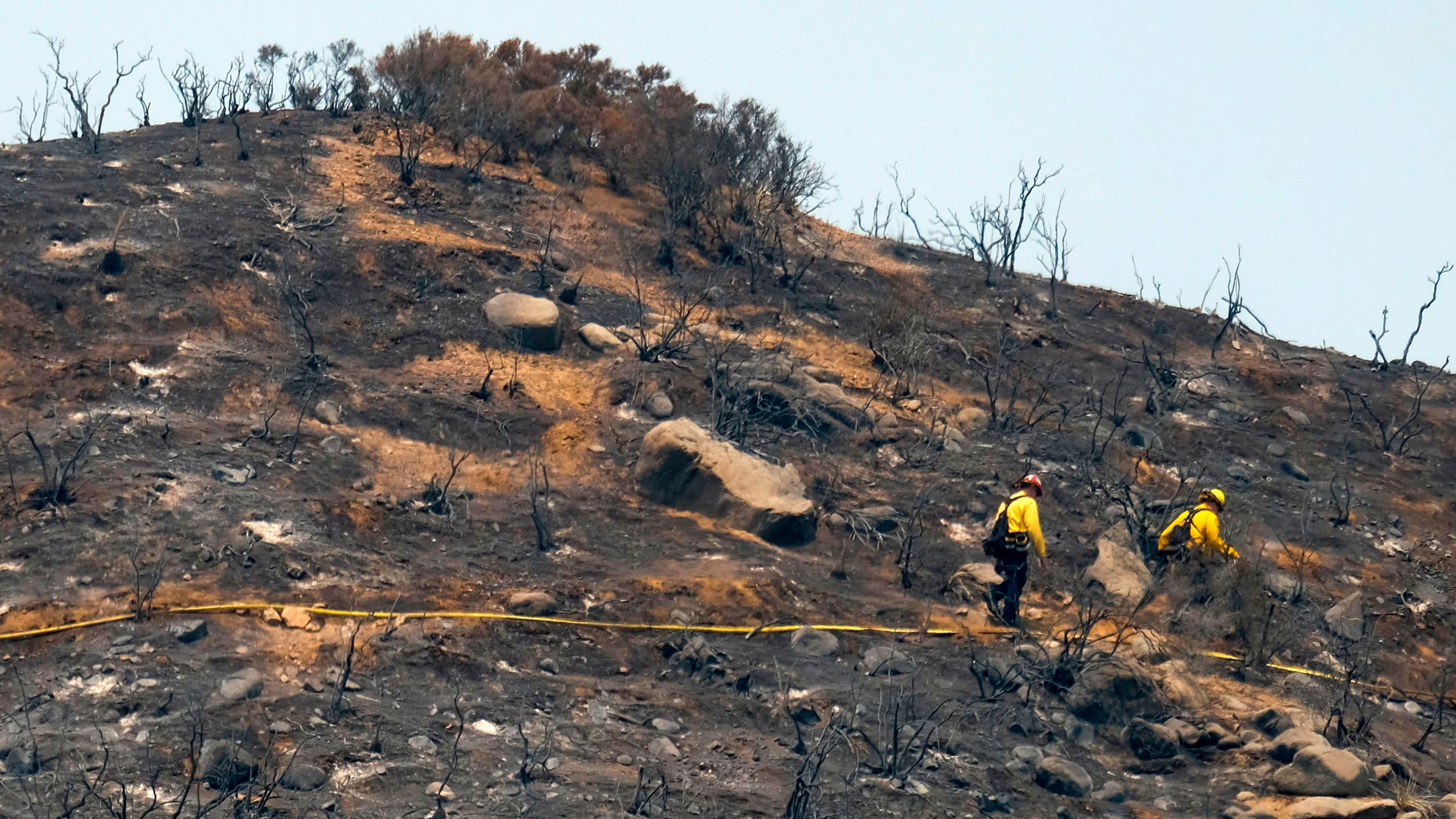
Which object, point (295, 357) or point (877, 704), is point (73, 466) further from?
point (877, 704)

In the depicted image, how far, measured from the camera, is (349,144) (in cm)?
1706

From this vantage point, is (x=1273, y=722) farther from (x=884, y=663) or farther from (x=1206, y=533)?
(x=1206, y=533)

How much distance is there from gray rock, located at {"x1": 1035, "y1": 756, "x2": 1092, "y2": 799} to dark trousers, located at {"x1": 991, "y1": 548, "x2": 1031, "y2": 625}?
2134mm

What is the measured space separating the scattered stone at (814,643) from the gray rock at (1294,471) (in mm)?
6704

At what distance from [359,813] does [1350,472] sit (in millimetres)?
10911

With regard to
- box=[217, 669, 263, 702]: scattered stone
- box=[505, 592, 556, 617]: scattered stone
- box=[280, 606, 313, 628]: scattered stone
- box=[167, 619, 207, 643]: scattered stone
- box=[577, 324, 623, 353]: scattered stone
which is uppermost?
box=[577, 324, 623, 353]: scattered stone

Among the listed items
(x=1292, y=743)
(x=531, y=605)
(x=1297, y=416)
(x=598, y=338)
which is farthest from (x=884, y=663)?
(x=1297, y=416)

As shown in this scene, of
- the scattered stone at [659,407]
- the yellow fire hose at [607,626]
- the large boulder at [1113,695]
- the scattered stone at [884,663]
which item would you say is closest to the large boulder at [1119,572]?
the yellow fire hose at [607,626]

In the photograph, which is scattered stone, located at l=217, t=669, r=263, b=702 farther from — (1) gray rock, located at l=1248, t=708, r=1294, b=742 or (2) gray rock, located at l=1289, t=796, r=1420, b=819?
(1) gray rock, located at l=1248, t=708, r=1294, b=742

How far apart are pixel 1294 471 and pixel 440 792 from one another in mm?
9987

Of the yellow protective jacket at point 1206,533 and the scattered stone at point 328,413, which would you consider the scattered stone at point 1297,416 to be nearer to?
the yellow protective jacket at point 1206,533

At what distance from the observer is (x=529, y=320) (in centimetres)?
1280

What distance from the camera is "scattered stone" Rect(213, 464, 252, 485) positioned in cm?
929

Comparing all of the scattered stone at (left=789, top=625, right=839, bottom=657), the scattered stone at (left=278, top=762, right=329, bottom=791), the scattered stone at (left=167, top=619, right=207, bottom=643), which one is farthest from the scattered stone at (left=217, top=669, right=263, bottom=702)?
the scattered stone at (left=789, top=625, right=839, bottom=657)
